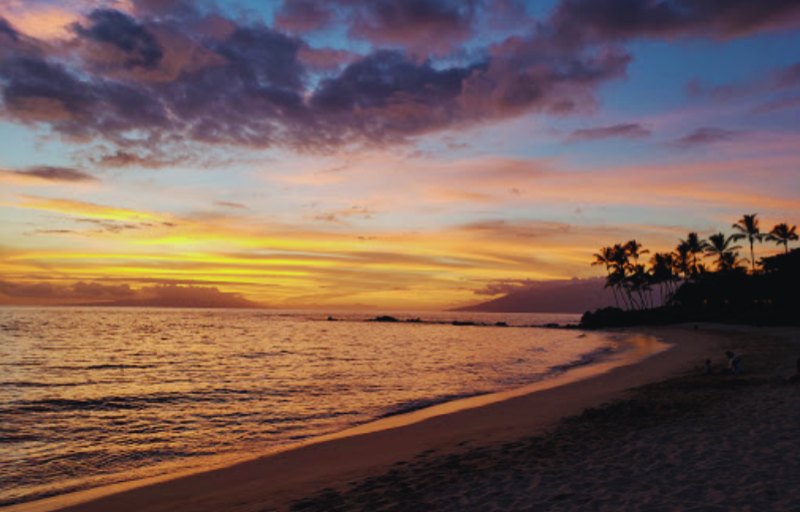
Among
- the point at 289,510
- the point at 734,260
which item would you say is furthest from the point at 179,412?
the point at 734,260

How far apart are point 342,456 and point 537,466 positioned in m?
4.85

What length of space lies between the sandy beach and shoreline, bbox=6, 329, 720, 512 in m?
0.05

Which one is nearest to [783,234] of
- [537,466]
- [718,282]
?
[718,282]

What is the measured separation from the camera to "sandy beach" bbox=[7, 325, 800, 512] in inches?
303

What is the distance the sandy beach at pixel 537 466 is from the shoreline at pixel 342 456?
5 cm

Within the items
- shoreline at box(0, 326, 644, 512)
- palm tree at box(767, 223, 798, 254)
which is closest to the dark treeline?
palm tree at box(767, 223, 798, 254)

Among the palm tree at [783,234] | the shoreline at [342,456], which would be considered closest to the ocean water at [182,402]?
the shoreline at [342,456]

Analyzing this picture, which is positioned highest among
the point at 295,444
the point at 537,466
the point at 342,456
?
the point at 537,466

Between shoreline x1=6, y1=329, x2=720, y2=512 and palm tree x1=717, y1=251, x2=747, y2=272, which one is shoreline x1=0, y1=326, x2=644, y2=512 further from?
palm tree x1=717, y1=251, x2=747, y2=272

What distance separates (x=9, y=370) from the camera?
29484 mm

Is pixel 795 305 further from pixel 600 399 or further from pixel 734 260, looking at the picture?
pixel 600 399

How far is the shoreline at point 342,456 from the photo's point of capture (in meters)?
9.27

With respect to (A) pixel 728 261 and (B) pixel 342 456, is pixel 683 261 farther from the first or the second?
(B) pixel 342 456

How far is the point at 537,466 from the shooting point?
31.7 feet
